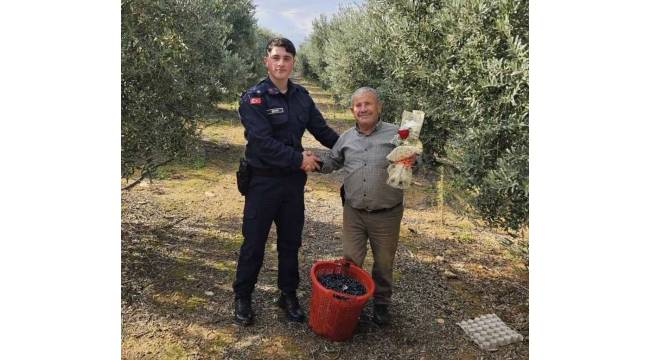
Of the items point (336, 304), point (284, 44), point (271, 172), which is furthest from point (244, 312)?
point (284, 44)

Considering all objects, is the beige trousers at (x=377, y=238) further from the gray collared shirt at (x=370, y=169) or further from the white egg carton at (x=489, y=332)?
the white egg carton at (x=489, y=332)

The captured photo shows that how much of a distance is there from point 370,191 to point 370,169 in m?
0.23

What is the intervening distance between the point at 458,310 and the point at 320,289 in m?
2.10

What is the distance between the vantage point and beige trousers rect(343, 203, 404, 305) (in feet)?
14.7

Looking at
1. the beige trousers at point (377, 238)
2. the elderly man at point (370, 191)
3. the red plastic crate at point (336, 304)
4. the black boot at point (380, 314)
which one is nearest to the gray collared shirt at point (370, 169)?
the elderly man at point (370, 191)

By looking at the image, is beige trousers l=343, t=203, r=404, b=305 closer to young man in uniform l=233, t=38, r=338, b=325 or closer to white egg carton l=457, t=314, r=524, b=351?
young man in uniform l=233, t=38, r=338, b=325

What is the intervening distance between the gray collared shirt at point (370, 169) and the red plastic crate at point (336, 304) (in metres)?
0.74

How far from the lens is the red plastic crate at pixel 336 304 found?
4.17m

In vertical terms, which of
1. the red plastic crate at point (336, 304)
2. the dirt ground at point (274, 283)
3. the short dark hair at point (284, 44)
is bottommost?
the dirt ground at point (274, 283)

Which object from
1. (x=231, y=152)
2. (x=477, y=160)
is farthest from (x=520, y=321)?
(x=231, y=152)

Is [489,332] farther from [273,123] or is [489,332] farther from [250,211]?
[273,123]

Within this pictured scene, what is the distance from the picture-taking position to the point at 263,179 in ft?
14.3

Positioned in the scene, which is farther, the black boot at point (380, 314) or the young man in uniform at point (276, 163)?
the black boot at point (380, 314)

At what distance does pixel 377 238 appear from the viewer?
4.54 meters
